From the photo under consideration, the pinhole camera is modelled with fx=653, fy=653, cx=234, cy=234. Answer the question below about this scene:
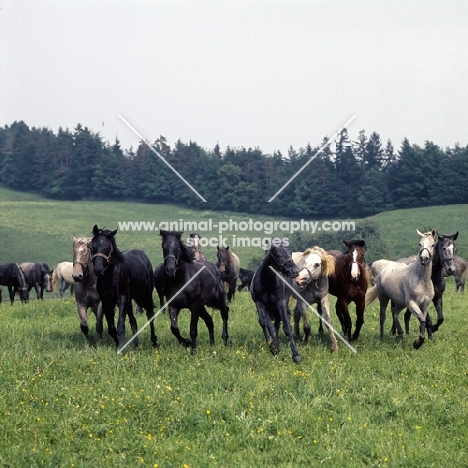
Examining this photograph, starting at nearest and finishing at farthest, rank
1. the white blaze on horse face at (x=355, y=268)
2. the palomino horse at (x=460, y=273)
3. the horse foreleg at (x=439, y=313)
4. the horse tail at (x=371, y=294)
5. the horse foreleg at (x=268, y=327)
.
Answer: the horse foreleg at (x=268, y=327) < the white blaze on horse face at (x=355, y=268) < the horse foreleg at (x=439, y=313) < the horse tail at (x=371, y=294) < the palomino horse at (x=460, y=273)

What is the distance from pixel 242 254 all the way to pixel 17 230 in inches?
1056

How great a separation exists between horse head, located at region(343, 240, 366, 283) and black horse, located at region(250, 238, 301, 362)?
51.0 inches

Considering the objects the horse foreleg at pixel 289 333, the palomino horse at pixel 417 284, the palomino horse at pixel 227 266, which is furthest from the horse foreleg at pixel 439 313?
the palomino horse at pixel 227 266

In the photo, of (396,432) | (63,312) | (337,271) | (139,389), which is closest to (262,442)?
(396,432)

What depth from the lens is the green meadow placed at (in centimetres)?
726

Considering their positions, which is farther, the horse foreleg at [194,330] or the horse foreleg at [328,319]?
the horse foreleg at [328,319]

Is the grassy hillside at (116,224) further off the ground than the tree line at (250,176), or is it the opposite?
Result: the tree line at (250,176)

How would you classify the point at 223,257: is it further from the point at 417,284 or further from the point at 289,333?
the point at 289,333

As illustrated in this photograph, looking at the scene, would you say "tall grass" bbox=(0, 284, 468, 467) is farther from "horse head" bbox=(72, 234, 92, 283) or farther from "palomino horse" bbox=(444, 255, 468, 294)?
"palomino horse" bbox=(444, 255, 468, 294)

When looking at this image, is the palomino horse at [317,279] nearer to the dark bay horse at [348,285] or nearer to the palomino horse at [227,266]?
the dark bay horse at [348,285]

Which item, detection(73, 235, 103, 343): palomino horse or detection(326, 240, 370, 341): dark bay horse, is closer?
detection(73, 235, 103, 343): palomino horse

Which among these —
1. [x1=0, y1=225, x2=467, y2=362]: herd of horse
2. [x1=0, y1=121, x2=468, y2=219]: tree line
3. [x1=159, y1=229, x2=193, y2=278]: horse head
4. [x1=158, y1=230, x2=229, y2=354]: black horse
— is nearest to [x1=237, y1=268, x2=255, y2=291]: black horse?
[x1=0, y1=225, x2=467, y2=362]: herd of horse

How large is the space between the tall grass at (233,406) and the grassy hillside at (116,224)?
157 ft

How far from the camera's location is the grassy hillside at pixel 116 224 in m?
67.5
